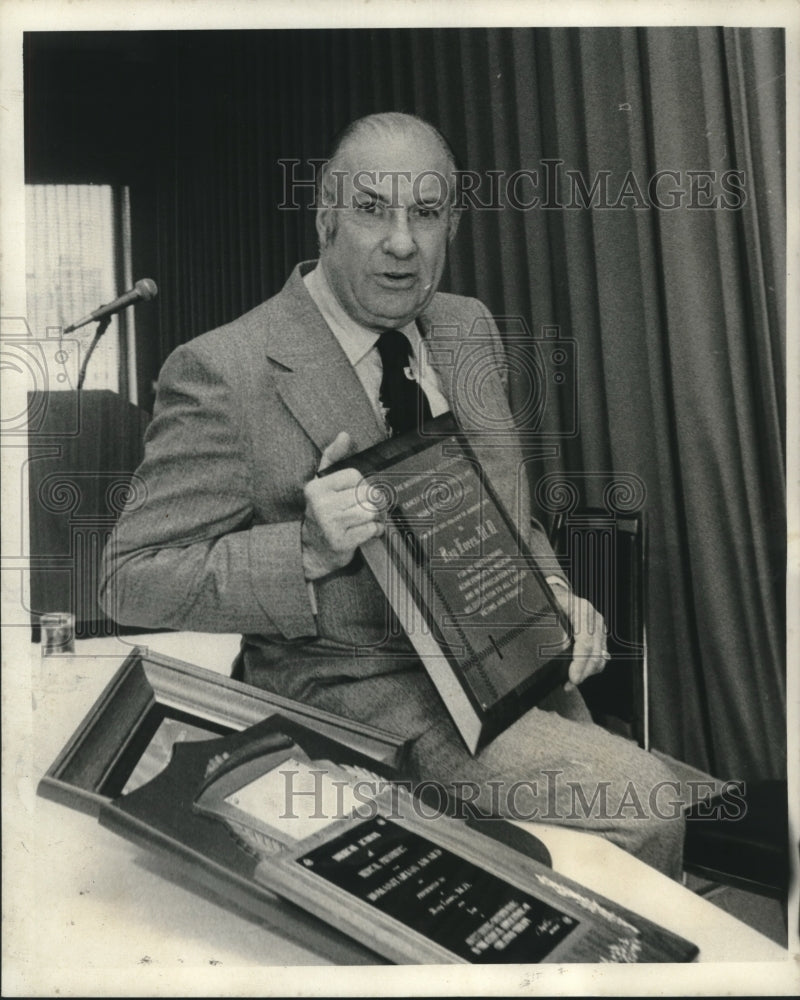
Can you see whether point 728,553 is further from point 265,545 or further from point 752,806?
point 265,545

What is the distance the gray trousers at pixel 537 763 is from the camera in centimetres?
126

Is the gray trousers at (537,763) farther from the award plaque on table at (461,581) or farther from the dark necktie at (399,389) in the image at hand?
the dark necktie at (399,389)

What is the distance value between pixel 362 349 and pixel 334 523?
240 millimetres

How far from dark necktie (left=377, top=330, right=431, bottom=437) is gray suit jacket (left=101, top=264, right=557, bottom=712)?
29 millimetres

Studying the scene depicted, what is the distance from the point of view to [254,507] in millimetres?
1238

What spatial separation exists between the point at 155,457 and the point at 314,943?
24.6 inches

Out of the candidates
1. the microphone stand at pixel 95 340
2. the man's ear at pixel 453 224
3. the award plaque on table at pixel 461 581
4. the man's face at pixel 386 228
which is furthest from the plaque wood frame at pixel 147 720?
the man's ear at pixel 453 224

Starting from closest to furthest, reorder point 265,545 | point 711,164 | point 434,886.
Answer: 1. point 434,886
2. point 265,545
3. point 711,164

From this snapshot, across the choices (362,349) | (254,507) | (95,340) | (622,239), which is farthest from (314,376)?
(622,239)

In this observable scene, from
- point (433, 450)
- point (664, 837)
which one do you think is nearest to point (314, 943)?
point (664, 837)

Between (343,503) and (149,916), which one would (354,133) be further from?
(149,916)

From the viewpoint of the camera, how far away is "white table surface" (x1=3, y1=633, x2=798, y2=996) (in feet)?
3.93

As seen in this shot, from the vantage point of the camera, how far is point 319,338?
4.18 feet

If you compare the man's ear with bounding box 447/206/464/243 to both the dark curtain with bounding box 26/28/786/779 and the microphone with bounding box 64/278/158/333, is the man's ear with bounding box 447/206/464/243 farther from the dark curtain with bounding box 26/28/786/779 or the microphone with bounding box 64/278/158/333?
the microphone with bounding box 64/278/158/333
